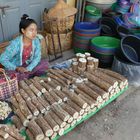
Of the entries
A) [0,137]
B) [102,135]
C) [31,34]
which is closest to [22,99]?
[0,137]

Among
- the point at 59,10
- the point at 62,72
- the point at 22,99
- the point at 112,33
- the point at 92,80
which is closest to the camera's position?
the point at 22,99

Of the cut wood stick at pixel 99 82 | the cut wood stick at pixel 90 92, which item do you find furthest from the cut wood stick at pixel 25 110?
the cut wood stick at pixel 99 82

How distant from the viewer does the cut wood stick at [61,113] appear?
269 centimetres

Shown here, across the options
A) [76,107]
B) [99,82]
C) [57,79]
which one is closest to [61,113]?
[76,107]

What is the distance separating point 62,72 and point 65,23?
1.32 meters

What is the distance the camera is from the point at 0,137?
7.64ft

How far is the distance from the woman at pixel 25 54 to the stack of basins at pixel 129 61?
4.46 feet

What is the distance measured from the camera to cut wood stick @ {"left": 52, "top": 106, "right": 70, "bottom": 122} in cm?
269

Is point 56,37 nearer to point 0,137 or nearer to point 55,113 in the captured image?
point 55,113

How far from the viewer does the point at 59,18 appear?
4.30 meters

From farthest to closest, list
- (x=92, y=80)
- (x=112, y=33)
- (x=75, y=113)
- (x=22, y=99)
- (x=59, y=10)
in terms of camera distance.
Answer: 1. (x=112, y=33)
2. (x=59, y=10)
3. (x=92, y=80)
4. (x=22, y=99)
5. (x=75, y=113)

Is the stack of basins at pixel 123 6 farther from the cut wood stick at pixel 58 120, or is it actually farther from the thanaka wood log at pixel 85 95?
the cut wood stick at pixel 58 120

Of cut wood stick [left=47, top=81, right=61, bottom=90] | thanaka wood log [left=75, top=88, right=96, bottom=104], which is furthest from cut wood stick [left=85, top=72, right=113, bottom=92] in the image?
cut wood stick [left=47, top=81, right=61, bottom=90]

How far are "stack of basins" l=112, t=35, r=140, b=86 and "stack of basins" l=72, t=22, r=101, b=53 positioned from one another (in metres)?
0.72
